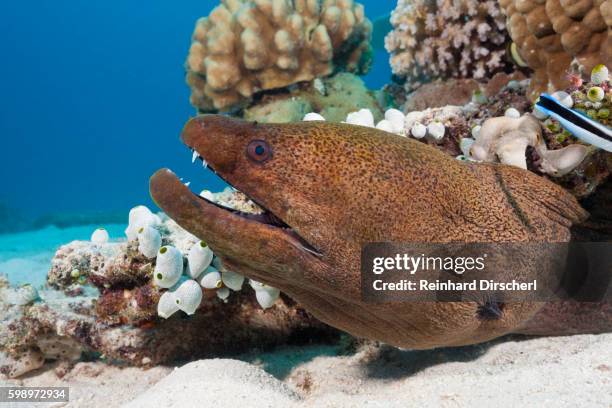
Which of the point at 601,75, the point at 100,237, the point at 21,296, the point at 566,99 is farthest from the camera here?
the point at 100,237

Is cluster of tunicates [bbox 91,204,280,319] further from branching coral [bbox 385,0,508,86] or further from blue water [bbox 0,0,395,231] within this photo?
blue water [bbox 0,0,395,231]

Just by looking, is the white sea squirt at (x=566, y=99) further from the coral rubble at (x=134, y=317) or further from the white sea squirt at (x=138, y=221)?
the white sea squirt at (x=138, y=221)

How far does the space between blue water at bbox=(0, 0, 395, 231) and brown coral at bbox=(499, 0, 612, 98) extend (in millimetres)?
71494

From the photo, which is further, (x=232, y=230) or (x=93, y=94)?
(x=93, y=94)

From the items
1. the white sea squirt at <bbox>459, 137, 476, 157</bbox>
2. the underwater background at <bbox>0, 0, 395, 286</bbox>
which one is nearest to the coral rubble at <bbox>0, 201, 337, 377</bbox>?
the white sea squirt at <bbox>459, 137, 476, 157</bbox>

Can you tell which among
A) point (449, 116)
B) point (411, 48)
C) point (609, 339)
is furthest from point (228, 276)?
point (411, 48)

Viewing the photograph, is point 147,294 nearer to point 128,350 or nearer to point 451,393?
point 128,350

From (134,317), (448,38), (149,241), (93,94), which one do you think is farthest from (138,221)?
(93,94)

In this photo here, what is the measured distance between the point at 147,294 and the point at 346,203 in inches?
75.9

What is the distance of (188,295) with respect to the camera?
314 cm

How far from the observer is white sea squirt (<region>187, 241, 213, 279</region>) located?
10.5 ft

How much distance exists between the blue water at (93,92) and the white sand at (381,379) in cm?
7144

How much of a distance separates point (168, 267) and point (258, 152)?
1.38m

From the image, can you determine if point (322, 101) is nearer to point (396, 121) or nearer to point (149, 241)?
point (396, 121)
